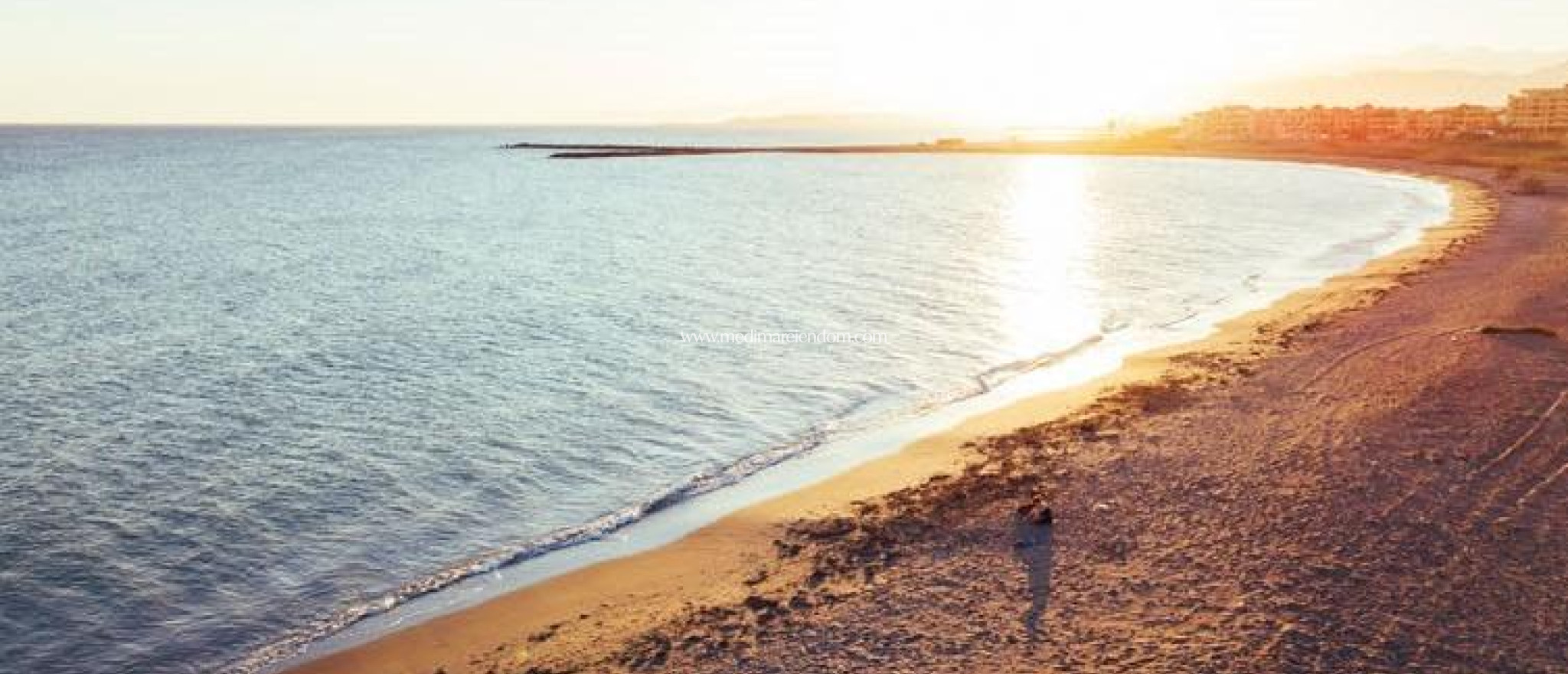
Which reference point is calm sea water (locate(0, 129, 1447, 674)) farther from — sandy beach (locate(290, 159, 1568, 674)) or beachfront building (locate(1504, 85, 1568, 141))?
beachfront building (locate(1504, 85, 1568, 141))

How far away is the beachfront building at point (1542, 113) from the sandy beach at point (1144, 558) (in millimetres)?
196183

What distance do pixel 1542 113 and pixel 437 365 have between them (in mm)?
223247

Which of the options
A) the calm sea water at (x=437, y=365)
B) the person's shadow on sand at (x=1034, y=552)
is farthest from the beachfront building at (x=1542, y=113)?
the person's shadow on sand at (x=1034, y=552)

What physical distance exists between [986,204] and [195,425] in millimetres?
72520

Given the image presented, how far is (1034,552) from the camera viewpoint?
1361 cm

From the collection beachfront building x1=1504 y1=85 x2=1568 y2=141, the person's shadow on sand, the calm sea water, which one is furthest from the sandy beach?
beachfront building x1=1504 y1=85 x2=1568 y2=141

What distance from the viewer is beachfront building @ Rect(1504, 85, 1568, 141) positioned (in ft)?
601

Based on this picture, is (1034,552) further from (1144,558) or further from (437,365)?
(437,365)

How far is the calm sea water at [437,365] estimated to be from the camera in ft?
47.3

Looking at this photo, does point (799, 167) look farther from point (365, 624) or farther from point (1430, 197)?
point (365, 624)

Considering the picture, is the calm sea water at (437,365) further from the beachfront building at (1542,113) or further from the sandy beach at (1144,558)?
the beachfront building at (1542,113)

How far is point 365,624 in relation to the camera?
12.7m

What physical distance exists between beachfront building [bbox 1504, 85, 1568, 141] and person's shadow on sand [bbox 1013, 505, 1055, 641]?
666 ft

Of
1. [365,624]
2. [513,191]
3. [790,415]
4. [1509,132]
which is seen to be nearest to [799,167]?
[513,191]
